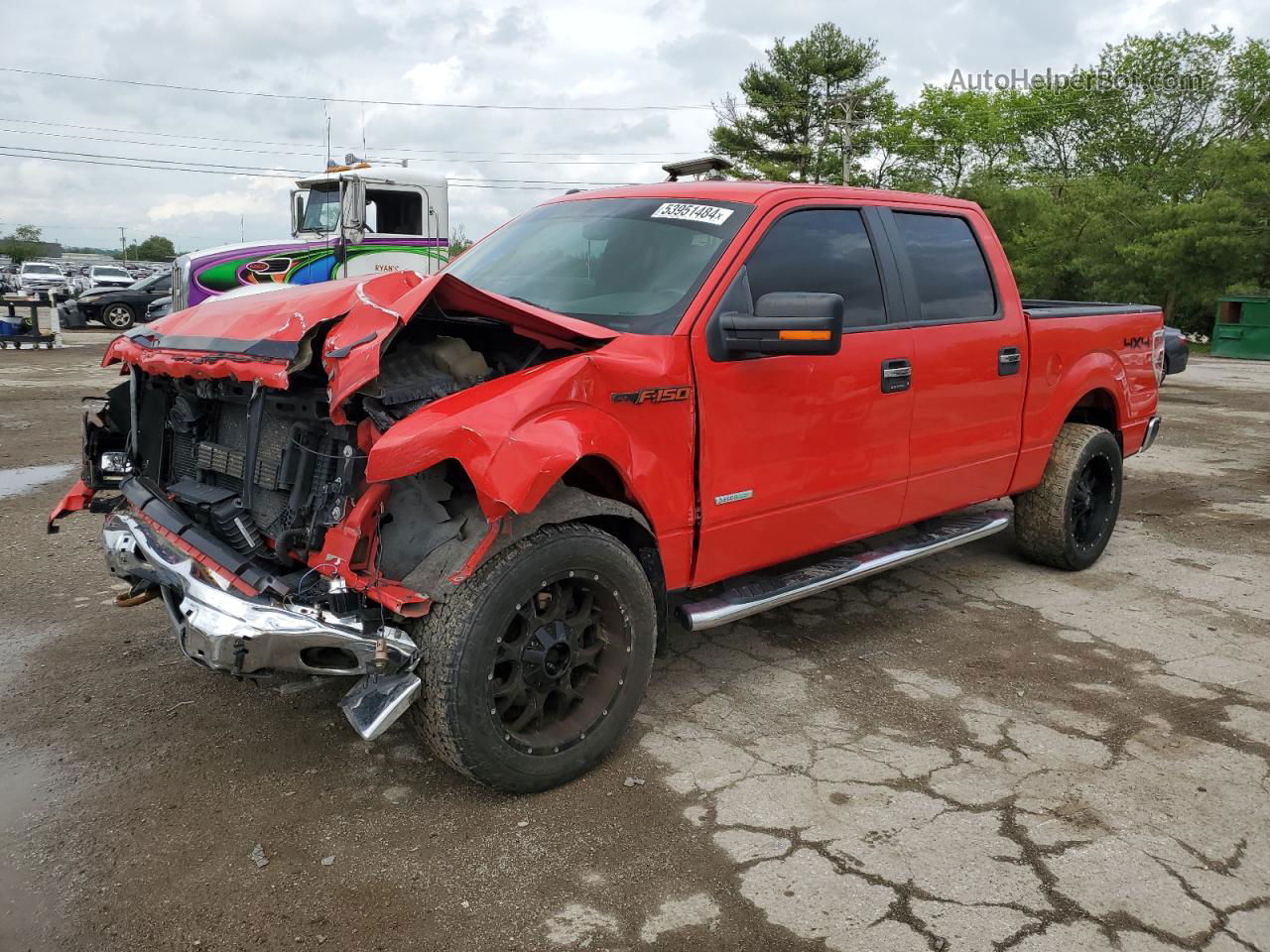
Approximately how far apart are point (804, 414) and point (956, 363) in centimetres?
107

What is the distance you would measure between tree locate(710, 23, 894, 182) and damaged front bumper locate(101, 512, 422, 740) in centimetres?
5002

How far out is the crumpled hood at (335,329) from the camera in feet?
9.09

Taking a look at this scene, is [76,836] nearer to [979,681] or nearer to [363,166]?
[979,681]

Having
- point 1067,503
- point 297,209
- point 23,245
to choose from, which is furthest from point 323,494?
point 23,245

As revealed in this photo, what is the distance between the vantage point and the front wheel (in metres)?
25.4

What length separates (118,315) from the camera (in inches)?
1000

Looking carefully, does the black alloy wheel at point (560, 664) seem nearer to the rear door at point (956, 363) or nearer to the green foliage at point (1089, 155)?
the rear door at point (956, 363)

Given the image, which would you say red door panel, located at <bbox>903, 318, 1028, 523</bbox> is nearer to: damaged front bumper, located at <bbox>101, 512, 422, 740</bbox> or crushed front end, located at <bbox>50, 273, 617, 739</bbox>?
crushed front end, located at <bbox>50, 273, 617, 739</bbox>

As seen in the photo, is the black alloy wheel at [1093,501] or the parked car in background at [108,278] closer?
the black alloy wheel at [1093,501]

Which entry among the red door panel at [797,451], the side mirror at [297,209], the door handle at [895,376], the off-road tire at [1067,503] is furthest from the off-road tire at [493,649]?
the side mirror at [297,209]

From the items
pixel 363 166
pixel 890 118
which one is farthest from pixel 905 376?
pixel 890 118

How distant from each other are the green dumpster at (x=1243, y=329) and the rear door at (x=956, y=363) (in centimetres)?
2054

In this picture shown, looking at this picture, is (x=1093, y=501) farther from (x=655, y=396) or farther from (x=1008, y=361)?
(x=655, y=396)

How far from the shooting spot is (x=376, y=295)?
3.03m
